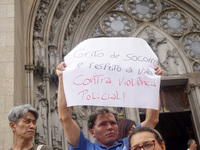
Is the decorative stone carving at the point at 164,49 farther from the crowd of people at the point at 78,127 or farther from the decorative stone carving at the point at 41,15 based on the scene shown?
the crowd of people at the point at 78,127

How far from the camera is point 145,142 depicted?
1.83 metres

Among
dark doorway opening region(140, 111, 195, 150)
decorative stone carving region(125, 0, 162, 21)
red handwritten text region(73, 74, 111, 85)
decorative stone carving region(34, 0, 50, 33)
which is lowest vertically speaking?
dark doorway opening region(140, 111, 195, 150)

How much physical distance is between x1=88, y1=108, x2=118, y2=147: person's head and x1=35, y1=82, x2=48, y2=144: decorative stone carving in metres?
3.97

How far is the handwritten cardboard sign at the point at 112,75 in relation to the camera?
98.2 inches

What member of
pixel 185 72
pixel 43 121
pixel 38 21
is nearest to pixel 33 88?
pixel 43 121

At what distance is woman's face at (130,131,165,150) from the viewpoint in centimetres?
182

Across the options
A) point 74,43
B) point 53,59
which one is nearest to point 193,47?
point 74,43

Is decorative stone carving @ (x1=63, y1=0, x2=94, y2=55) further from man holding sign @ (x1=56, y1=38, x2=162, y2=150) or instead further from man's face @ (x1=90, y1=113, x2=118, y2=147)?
man's face @ (x1=90, y1=113, x2=118, y2=147)

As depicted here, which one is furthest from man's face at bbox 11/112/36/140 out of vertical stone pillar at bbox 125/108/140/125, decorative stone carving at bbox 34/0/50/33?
vertical stone pillar at bbox 125/108/140/125

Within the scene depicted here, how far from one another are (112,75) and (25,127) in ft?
2.86

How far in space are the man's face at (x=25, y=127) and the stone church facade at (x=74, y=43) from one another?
2082mm

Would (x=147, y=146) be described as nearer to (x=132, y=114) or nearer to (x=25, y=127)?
(x=25, y=127)

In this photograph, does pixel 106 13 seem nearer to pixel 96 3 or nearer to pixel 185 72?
pixel 96 3

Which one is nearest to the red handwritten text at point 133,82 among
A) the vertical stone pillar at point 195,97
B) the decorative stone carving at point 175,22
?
the vertical stone pillar at point 195,97
